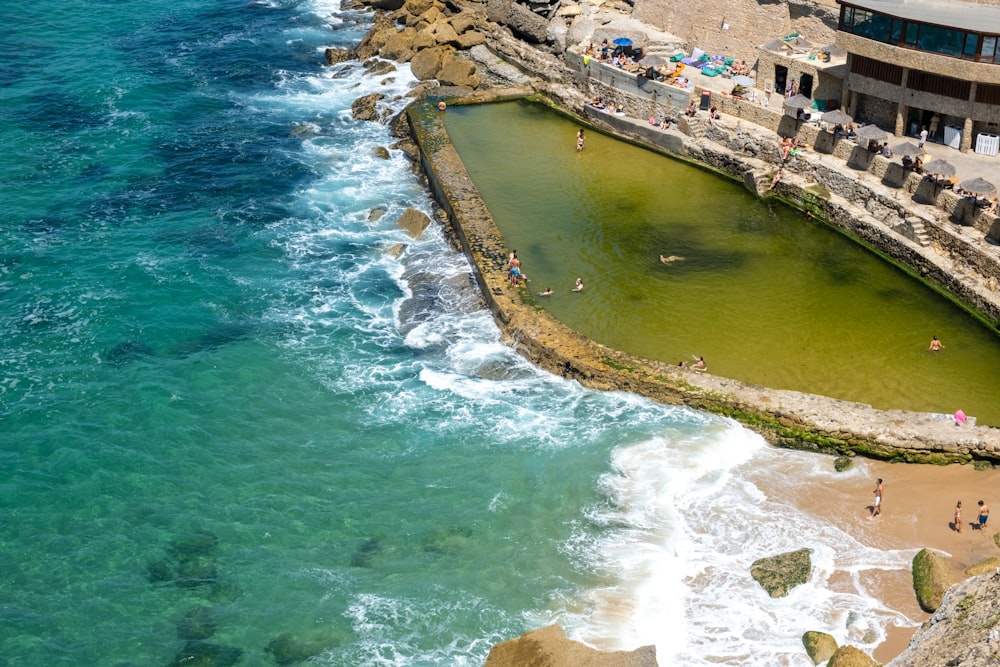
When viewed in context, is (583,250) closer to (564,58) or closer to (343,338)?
(343,338)

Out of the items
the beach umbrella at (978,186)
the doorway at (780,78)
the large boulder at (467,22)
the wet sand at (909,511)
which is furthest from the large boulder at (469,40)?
the wet sand at (909,511)

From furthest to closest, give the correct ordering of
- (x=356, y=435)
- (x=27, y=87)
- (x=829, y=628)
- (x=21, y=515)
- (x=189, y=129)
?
(x=27, y=87) < (x=189, y=129) < (x=356, y=435) < (x=21, y=515) < (x=829, y=628)

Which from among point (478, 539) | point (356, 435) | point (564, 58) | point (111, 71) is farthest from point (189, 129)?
point (478, 539)

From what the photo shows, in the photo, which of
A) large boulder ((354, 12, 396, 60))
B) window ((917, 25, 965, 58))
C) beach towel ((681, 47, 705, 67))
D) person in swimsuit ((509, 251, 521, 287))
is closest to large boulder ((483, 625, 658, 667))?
person in swimsuit ((509, 251, 521, 287))

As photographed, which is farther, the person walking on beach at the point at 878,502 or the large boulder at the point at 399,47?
the large boulder at the point at 399,47

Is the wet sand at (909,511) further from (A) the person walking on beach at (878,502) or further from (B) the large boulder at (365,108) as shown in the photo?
(B) the large boulder at (365,108)

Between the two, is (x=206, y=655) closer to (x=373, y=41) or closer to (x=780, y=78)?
(x=780, y=78)

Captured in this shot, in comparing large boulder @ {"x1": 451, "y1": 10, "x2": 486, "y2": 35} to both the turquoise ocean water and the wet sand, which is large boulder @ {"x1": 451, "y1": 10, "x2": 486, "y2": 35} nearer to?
the turquoise ocean water
